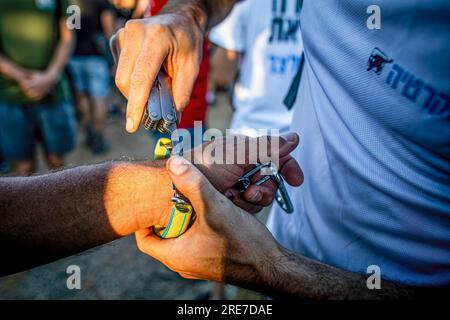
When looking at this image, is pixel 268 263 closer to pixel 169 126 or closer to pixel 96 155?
pixel 169 126

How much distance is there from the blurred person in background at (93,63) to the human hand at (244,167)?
11.6ft

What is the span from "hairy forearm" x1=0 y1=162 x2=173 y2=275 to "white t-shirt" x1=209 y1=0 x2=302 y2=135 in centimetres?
135

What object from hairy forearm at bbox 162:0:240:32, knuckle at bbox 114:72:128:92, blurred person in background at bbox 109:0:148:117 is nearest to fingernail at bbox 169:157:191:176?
knuckle at bbox 114:72:128:92

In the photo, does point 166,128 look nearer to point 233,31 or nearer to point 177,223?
point 177,223

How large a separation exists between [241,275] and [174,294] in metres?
1.51

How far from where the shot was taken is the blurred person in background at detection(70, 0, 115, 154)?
14.4 ft

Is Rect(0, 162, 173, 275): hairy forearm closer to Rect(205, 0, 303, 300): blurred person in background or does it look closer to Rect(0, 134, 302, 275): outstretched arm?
Rect(0, 134, 302, 275): outstretched arm

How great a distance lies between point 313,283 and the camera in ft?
3.57

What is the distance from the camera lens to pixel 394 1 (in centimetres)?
94

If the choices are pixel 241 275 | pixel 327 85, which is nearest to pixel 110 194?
pixel 241 275

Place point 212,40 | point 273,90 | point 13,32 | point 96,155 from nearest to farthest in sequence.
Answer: point 273,90
point 212,40
point 13,32
point 96,155

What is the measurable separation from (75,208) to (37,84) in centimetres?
222

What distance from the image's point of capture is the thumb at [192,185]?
0.97m

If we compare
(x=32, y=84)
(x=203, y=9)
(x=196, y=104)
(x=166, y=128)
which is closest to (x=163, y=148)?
(x=166, y=128)
